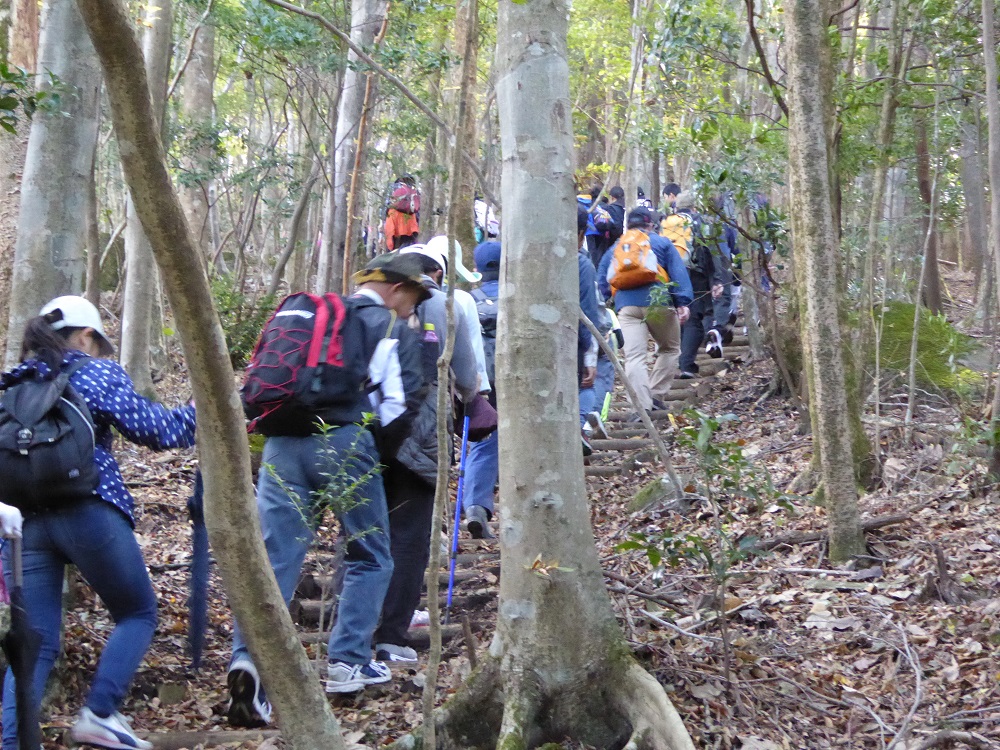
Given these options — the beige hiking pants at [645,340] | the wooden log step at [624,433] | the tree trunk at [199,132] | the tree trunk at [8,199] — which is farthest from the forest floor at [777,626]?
the tree trunk at [199,132]

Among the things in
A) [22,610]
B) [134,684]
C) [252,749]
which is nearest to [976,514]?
[252,749]

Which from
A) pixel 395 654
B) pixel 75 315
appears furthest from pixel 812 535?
pixel 75 315

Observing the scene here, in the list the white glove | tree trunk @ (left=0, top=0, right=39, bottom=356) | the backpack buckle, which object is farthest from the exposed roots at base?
tree trunk @ (left=0, top=0, right=39, bottom=356)

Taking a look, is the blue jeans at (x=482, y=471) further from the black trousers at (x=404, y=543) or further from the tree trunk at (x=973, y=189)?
the tree trunk at (x=973, y=189)

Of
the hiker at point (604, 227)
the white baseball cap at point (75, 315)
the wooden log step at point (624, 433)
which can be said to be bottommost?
the wooden log step at point (624, 433)

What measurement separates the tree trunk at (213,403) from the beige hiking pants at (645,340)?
7458 millimetres

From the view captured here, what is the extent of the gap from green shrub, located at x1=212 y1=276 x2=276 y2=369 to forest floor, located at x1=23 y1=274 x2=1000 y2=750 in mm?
4865

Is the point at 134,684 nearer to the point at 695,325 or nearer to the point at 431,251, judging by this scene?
→ the point at 431,251

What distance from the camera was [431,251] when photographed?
18.3 feet

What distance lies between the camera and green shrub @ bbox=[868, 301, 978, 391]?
8.77 meters

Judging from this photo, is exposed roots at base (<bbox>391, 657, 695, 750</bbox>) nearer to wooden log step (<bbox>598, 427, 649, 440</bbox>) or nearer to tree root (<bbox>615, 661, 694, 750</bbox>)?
tree root (<bbox>615, 661, 694, 750</bbox>)

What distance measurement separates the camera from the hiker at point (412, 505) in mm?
5152

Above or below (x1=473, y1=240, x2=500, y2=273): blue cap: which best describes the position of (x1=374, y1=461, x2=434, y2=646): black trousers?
below

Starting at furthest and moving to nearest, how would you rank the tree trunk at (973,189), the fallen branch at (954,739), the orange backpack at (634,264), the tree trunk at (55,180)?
the tree trunk at (973,189)
the orange backpack at (634,264)
the tree trunk at (55,180)
the fallen branch at (954,739)
